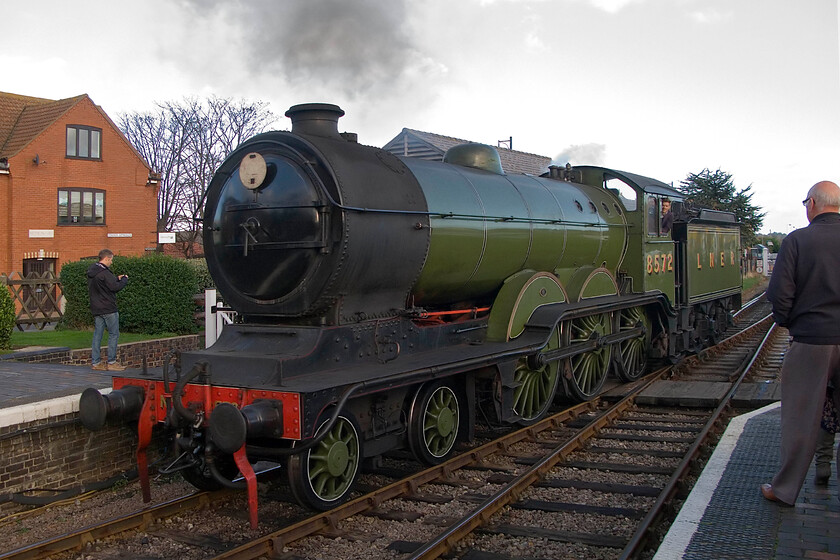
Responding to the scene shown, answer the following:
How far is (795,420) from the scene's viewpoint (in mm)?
4387

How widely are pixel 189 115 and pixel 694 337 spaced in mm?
30273

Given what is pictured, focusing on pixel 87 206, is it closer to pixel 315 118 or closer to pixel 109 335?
pixel 109 335

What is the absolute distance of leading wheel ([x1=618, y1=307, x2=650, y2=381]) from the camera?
10086 millimetres

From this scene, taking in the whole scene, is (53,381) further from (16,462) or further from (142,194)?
(142,194)

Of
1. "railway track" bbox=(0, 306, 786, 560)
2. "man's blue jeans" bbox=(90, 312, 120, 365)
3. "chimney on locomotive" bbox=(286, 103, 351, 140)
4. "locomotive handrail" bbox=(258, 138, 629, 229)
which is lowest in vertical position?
"railway track" bbox=(0, 306, 786, 560)

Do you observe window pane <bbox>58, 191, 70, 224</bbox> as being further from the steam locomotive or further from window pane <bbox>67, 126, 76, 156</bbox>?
the steam locomotive

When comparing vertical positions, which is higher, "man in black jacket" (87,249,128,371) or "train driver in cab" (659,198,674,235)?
"train driver in cab" (659,198,674,235)

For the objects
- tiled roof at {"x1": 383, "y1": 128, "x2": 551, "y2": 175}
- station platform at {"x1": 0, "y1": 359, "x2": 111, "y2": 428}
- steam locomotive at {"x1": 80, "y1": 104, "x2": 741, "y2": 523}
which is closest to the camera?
steam locomotive at {"x1": 80, "y1": 104, "x2": 741, "y2": 523}

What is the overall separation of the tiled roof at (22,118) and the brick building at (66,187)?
0.10ft

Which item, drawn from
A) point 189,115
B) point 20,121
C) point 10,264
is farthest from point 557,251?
point 189,115

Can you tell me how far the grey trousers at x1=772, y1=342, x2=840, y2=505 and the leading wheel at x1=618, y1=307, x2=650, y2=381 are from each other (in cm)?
526

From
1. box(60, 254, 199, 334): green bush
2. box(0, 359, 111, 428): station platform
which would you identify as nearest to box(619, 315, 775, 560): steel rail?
box(0, 359, 111, 428): station platform

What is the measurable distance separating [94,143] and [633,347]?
22324 mm

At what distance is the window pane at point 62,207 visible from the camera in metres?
24.5
